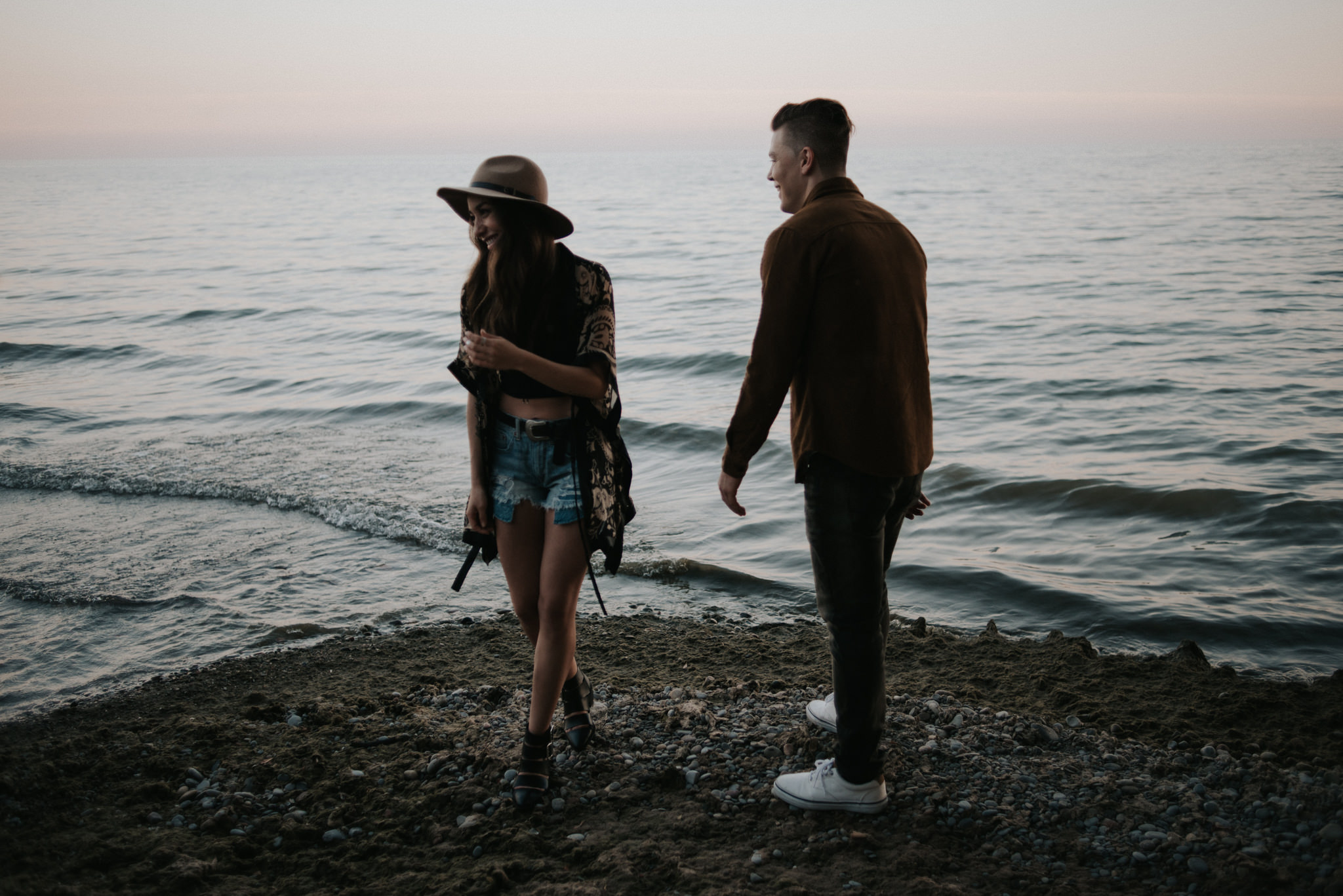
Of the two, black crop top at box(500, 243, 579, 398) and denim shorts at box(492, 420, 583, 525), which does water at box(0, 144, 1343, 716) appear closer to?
denim shorts at box(492, 420, 583, 525)

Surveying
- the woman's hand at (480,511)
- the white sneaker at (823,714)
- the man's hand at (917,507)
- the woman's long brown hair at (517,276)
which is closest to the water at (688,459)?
the white sneaker at (823,714)

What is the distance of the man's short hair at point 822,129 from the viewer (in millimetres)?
2961

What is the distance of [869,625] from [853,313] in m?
1.01

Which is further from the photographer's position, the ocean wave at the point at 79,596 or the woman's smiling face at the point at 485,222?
the ocean wave at the point at 79,596

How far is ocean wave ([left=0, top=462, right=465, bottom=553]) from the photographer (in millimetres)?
7531

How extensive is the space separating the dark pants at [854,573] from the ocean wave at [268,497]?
4.66 metres

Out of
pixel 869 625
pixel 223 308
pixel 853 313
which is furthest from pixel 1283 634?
pixel 223 308

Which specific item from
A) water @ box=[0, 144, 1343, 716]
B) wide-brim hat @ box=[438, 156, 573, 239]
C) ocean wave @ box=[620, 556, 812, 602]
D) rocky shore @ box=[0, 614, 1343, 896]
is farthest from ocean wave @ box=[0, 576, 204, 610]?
wide-brim hat @ box=[438, 156, 573, 239]

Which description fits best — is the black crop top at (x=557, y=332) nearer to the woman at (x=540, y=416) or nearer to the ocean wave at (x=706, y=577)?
the woman at (x=540, y=416)

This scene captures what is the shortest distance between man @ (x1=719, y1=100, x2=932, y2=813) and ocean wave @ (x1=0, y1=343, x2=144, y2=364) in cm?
1651

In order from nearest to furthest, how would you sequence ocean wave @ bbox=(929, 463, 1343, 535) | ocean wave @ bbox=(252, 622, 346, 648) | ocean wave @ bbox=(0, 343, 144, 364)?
ocean wave @ bbox=(252, 622, 346, 648)
ocean wave @ bbox=(929, 463, 1343, 535)
ocean wave @ bbox=(0, 343, 144, 364)

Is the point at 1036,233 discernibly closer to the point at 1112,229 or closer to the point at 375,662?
the point at 1112,229

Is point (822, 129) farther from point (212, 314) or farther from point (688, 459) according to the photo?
point (212, 314)

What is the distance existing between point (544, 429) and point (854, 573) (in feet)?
3.83
